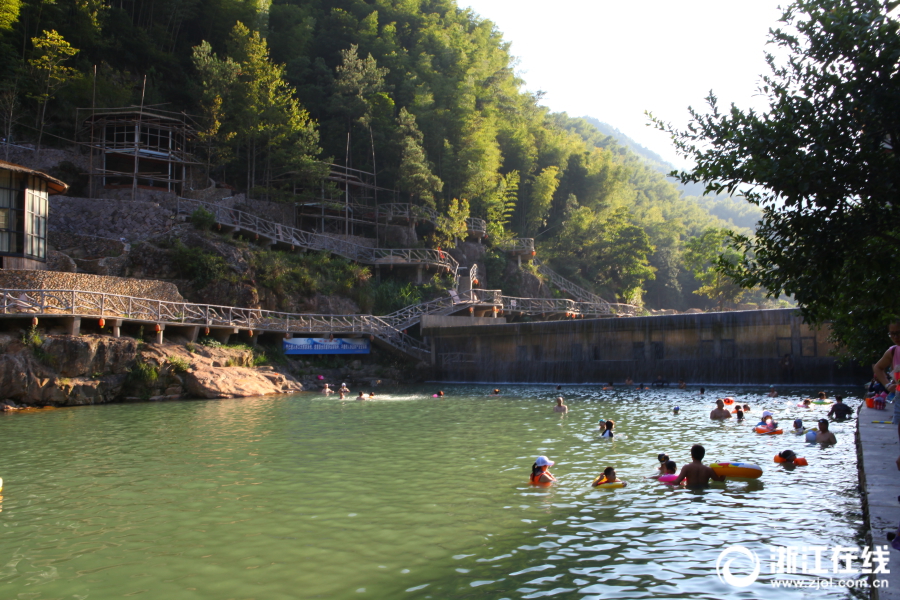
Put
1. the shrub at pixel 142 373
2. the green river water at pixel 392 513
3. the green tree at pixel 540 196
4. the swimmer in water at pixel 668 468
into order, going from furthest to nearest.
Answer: the green tree at pixel 540 196 < the shrub at pixel 142 373 < the swimmer in water at pixel 668 468 < the green river water at pixel 392 513

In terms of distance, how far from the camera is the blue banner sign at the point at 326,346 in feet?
112

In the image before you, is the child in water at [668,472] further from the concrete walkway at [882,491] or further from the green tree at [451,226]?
the green tree at [451,226]

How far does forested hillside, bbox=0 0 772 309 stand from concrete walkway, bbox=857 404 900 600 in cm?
3927

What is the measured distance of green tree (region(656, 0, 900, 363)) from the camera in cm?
707

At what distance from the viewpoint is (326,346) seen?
115 feet

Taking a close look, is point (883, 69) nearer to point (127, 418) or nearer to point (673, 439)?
point (673, 439)

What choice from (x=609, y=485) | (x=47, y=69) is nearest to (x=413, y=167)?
(x=47, y=69)

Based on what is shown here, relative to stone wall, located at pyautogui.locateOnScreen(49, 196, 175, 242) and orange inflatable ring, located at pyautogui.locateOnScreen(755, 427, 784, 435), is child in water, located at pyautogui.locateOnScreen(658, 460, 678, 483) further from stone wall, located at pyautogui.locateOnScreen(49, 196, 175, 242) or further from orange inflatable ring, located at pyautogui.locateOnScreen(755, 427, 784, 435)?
stone wall, located at pyautogui.locateOnScreen(49, 196, 175, 242)

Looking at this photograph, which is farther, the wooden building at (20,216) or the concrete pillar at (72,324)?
the wooden building at (20,216)

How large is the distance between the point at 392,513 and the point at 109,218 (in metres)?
34.2

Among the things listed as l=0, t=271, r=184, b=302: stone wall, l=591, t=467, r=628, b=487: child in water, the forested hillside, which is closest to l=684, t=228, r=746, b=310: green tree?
the forested hillside

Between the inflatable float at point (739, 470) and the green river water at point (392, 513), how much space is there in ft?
0.90

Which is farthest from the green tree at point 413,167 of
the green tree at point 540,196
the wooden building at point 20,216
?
the wooden building at point 20,216

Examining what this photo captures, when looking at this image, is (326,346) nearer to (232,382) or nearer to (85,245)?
(232,382)
